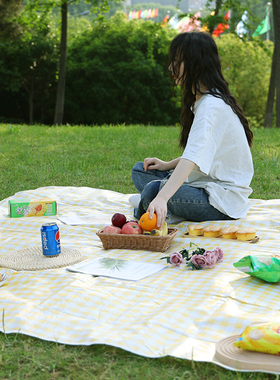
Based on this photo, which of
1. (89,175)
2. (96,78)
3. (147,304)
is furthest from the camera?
(96,78)

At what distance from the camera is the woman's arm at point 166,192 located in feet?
9.73

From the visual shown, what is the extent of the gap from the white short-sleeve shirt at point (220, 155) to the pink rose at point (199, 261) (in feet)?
2.23

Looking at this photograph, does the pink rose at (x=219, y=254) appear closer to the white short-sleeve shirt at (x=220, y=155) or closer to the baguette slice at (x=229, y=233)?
the baguette slice at (x=229, y=233)

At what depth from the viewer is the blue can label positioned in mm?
2930

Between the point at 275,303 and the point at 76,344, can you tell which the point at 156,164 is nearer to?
the point at 275,303

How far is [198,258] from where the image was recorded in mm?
2824

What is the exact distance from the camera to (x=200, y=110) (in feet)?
11.0

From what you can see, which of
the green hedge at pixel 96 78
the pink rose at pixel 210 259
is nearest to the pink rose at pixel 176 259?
the pink rose at pixel 210 259

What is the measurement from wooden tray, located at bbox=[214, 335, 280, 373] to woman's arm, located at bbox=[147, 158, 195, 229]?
1.23 meters

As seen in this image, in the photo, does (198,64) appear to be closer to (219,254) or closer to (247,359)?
(219,254)

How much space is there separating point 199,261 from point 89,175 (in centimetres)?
318

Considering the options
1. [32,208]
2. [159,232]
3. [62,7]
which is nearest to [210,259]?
[159,232]

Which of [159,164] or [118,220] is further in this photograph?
[159,164]

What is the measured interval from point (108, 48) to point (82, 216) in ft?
70.8
